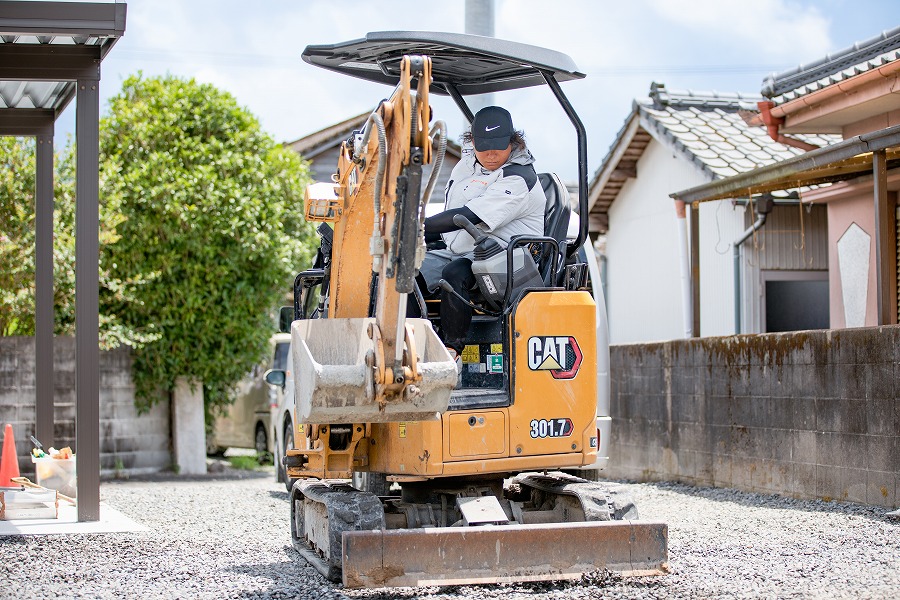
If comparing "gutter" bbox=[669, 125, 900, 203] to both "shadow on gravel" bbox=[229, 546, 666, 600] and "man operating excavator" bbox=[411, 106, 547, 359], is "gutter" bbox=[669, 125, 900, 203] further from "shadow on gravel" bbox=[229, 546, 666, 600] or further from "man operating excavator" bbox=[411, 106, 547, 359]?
"shadow on gravel" bbox=[229, 546, 666, 600]

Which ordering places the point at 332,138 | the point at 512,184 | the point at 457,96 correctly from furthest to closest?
the point at 332,138, the point at 457,96, the point at 512,184

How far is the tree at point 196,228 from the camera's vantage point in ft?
49.1

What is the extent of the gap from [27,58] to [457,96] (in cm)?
401

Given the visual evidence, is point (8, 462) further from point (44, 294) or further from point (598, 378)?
point (598, 378)

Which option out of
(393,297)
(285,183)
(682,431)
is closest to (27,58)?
(393,297)

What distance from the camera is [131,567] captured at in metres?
7.38

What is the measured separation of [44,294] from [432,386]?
22.6 ft

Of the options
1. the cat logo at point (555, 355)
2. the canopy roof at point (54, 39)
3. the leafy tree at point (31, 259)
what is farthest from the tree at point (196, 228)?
the cat logo at point (555, 355)

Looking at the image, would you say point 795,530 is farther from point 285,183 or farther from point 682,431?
point 285,183

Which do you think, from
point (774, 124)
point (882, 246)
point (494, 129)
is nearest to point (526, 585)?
point (494, 129)

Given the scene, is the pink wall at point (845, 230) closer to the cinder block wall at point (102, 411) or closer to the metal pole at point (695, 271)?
the metal pole at point (695, 271)

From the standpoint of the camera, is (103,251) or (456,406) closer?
(456,406)

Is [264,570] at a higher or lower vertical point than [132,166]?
lower

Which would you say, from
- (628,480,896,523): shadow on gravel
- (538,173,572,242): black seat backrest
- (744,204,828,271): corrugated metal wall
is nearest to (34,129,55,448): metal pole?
(538,173,572,242): black seat backrest
